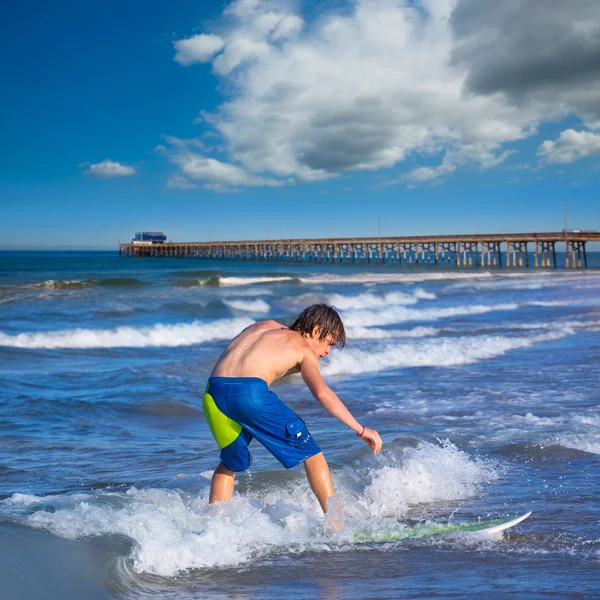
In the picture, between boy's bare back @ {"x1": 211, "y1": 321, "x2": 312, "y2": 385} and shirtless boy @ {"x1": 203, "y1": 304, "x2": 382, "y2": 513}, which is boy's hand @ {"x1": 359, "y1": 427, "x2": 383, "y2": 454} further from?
boy's bare back @ {"x1": 211, "y1": 321, "x2": 312, "y2": 385}

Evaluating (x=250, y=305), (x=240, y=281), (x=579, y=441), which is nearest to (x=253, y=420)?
(x=579, y=441)

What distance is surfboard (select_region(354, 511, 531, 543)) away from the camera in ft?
11.6

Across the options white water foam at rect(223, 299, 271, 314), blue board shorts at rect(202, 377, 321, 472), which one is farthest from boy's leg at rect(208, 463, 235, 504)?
white water foam at rect(223, 299, 271, 314)

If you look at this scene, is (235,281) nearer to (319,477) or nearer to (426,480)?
(426,480)

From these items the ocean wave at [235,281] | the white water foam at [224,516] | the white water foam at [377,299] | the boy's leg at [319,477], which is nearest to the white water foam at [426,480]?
the white water foam at [224,516]

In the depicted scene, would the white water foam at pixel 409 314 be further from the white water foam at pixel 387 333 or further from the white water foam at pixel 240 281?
the white water foam at pixel 240 281

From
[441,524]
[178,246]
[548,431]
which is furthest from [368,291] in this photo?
[178,246]

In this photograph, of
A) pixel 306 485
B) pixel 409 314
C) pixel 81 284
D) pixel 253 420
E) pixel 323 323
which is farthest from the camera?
pixel 81 284

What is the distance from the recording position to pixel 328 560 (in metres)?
3.30

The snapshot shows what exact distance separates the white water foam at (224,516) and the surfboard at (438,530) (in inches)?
4.4

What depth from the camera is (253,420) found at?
11.3ft

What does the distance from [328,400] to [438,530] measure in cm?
96

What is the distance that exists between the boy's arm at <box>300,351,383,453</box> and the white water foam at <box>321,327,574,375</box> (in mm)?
6972

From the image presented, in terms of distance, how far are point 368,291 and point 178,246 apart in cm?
6658
